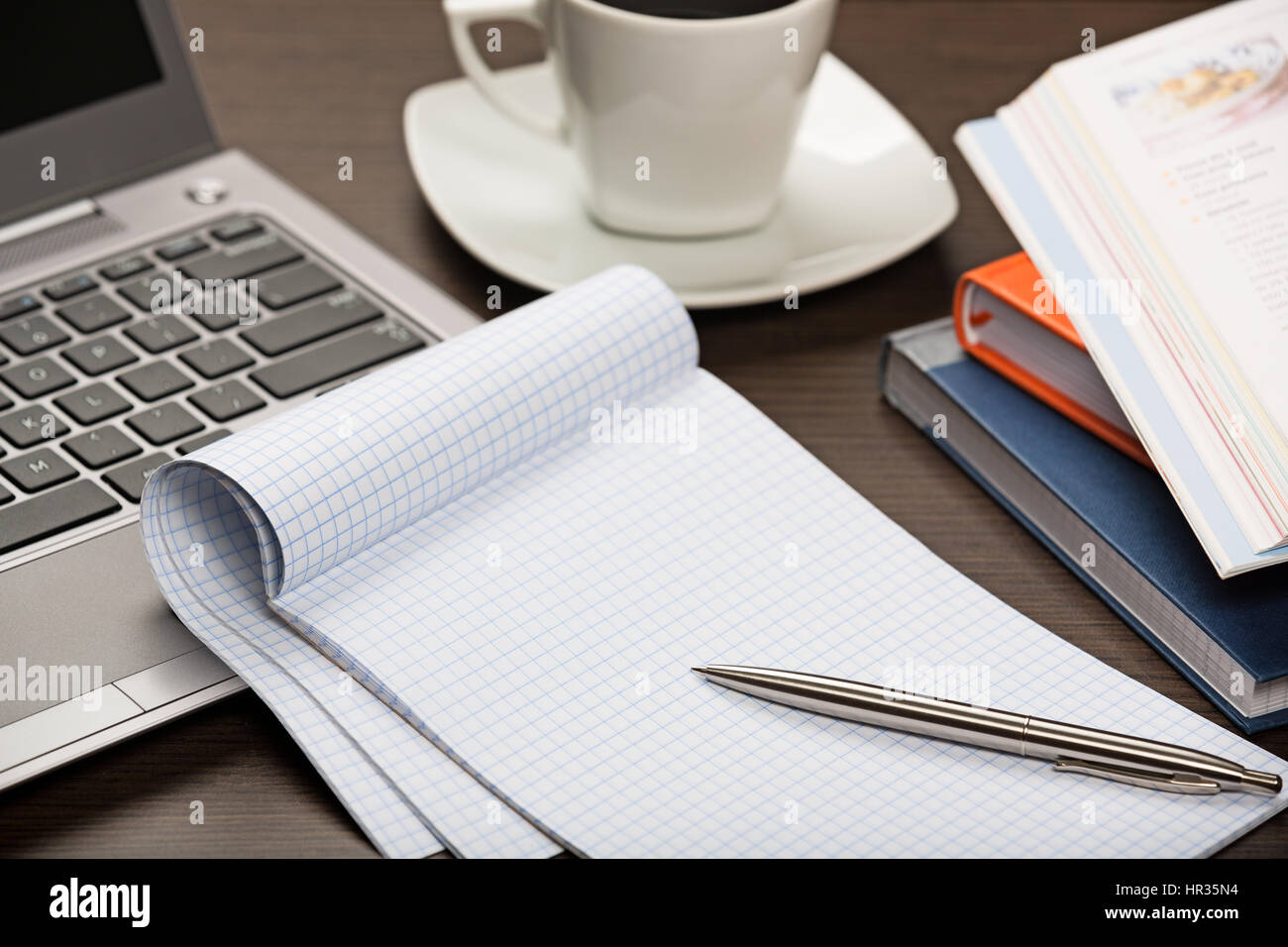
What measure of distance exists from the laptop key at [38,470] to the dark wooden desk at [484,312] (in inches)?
5.2

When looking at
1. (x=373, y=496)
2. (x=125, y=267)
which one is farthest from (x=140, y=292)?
(x=373, y=496)

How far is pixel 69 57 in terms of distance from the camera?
69cm

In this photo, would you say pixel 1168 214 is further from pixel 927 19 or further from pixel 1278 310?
pixel 927 19

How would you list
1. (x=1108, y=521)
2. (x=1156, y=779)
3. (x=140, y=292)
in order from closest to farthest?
(x=1156, y=779) → (x=1108, y=521) → (x=140, y=292)

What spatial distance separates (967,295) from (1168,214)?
0.31 ft

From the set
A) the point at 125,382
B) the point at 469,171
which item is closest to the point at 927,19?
the point at 469,171

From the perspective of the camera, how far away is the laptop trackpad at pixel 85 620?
1.55ft

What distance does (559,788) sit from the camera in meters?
0.44

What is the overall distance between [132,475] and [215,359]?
0.28 ft

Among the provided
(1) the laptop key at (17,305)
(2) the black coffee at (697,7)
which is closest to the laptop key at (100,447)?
(1) the laptop key at (17,305)

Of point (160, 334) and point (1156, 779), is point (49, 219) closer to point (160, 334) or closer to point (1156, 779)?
point (160, 334)

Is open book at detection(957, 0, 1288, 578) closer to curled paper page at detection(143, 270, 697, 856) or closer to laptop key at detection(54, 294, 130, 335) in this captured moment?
curled paper page at detection(143, 270, 697, 856)

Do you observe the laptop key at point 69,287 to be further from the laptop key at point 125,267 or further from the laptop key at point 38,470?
the laptop key at point 38,470
